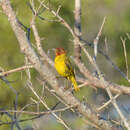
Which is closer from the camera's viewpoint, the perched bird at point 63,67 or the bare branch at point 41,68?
the bare branch at point 41,68

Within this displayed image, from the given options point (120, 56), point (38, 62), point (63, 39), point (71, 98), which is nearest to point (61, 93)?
point (71, 98)

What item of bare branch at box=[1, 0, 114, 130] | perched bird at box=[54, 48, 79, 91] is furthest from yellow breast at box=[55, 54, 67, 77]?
bare branch at box=[1, 0, 114, 130]

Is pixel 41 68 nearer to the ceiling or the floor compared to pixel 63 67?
nearer to the ceiling

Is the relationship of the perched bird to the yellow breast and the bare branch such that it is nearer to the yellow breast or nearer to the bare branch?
the yellow breast

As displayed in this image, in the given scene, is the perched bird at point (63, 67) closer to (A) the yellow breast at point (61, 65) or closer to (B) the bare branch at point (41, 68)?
(A) the yellow breast at point (61, 65)

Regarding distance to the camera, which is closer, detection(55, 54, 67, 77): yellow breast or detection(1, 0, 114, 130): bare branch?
detection(1, 0, 114, 130): bare branch

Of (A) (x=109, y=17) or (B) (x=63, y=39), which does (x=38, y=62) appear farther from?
(A) (x=109, y=17)

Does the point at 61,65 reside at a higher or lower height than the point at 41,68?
lower

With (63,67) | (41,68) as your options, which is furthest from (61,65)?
(41,68)

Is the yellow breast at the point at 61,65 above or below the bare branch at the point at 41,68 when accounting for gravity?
below

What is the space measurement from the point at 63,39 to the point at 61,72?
20.9 ft

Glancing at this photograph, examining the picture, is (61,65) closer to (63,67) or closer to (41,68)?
(63,67)

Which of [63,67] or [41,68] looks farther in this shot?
[63,67]

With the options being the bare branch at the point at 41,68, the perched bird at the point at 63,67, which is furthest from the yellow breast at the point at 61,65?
the bare branch at the point at 41,68
